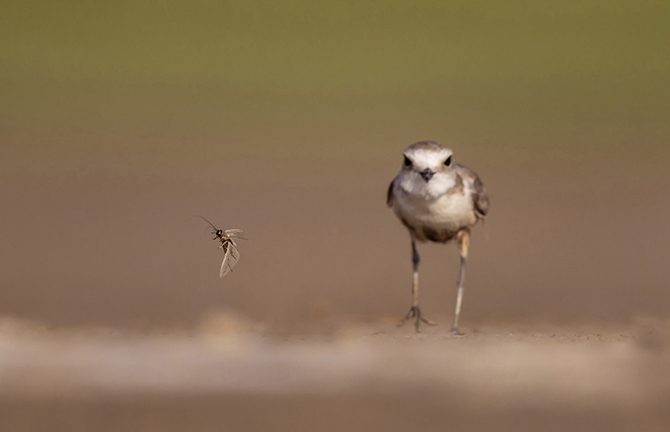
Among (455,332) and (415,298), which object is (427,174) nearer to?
(455,332)

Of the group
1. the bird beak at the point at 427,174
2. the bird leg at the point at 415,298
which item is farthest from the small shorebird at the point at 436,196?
the bird leg at the point at 415,298

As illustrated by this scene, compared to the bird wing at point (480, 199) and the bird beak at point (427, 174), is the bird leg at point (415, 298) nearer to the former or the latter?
the bird wing at point (480, 199)

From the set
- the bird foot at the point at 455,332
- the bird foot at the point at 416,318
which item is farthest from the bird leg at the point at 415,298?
the bird foot at the point at 455,332

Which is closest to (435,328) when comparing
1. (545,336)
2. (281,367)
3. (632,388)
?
(545,336)

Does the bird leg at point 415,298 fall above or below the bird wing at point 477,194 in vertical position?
below

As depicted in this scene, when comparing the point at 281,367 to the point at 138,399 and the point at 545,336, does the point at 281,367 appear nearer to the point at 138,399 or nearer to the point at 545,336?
the point at 138,399

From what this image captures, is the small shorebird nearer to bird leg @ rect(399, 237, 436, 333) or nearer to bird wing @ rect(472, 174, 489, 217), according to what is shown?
bird wing @ rect(472, 174, 489, 217)

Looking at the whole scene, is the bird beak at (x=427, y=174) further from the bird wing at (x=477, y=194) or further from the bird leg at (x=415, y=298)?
the bird leg at (x=415, y=298)

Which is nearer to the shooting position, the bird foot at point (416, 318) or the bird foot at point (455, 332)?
the bird foot at point (455, 332)

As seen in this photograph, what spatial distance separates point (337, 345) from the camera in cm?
1050

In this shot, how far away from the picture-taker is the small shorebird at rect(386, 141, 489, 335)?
10.5 meters

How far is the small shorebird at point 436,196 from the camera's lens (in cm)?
1048

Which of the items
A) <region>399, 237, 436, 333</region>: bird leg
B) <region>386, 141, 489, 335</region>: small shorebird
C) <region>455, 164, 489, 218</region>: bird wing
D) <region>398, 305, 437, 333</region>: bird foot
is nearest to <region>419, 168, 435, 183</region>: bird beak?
<region>386, 141, 489, 335</region>: small shorebird

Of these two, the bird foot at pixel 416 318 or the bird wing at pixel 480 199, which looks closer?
the bird wing at pixel 480 199
